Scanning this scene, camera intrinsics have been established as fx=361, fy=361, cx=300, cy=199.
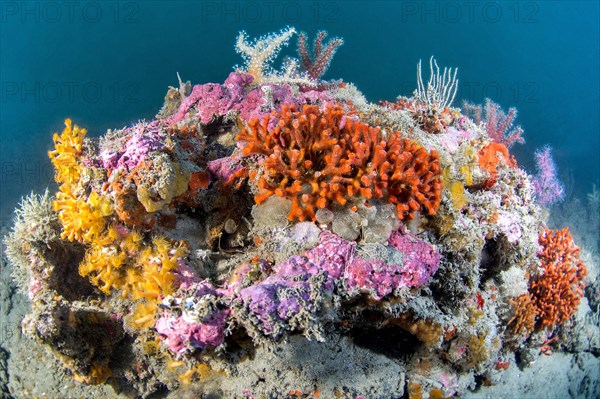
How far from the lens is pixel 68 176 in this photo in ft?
10.8

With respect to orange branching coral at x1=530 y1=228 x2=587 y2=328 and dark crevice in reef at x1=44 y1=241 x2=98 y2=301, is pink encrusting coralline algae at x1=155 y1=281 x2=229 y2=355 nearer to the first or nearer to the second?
dark crevice in reef at x1=44 y1=241 x2=98 y2=301

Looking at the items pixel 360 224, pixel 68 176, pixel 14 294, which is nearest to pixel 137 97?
pixel 14 294

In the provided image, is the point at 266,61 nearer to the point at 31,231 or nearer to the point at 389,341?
the point at 31,231

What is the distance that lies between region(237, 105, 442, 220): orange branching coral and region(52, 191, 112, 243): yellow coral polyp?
130cm

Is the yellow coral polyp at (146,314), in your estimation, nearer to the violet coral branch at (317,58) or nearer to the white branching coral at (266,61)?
the white branching coral at (266,61)

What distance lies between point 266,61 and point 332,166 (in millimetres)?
3591

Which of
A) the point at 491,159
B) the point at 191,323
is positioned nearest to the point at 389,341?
the point at 191,323

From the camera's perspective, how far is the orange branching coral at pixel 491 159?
4562 millimetres

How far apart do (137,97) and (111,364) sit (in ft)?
75.2

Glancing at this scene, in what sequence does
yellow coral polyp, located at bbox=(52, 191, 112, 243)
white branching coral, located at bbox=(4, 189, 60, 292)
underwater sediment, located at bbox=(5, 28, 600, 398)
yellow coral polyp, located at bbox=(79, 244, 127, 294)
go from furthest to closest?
white branching coral, located at bbox=(4, 189, 60, 292)
yellow coral polyp, located at bbox=(79, 244, 127, 294)
yellow coral polyp, located at bbox=(52, 191, 112, 243)
underwater sediment, located at bbox=(5, 28, 600, 398)

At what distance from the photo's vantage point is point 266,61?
593 cm

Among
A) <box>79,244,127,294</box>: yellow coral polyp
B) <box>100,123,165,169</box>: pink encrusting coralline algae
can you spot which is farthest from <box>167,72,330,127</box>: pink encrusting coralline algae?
<box>79,244,127,294</box>: yellow coral polyp

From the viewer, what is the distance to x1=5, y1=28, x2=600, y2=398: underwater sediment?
2.77 meters
